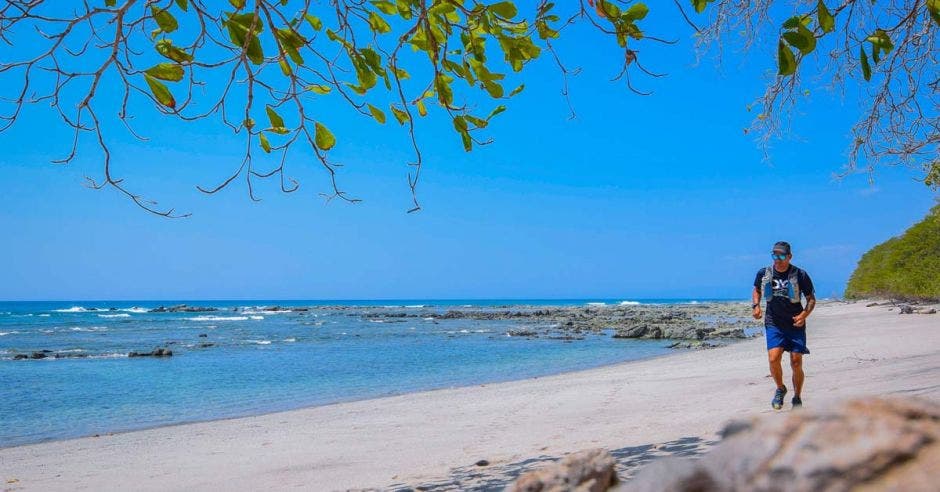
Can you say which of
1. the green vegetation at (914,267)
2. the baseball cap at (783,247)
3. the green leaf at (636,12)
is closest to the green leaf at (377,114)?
the green leaf at (636,12)

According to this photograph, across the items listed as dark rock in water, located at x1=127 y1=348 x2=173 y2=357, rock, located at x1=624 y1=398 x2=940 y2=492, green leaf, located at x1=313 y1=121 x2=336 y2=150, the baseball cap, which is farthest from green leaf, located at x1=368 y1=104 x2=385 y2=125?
dark rock in water, located at x1=127 y1=348 x2=173 y2=357

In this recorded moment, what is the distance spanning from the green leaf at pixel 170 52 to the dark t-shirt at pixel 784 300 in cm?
585

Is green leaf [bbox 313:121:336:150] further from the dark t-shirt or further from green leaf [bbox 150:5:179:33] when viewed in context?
the dark t-shirt

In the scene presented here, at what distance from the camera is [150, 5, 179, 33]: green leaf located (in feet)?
11.0

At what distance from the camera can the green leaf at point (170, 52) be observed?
3555 millimetres

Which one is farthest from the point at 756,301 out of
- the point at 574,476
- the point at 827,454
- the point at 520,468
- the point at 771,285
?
the point at 827,454

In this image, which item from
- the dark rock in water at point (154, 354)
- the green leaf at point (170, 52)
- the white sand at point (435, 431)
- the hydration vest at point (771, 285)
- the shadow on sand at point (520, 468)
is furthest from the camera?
the dark rock in water at point (154, 354)

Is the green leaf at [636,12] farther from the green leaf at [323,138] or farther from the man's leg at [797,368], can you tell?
the man's leg at [797,368]

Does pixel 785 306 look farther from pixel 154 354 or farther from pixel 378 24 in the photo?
pixel 154 354

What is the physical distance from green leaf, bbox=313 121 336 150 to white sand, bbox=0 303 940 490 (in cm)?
304

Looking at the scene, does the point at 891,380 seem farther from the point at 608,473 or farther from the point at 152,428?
the point at 152,428

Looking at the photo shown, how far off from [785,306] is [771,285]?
0.82 feet

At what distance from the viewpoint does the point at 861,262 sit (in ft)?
159

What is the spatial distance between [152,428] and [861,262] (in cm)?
5057
